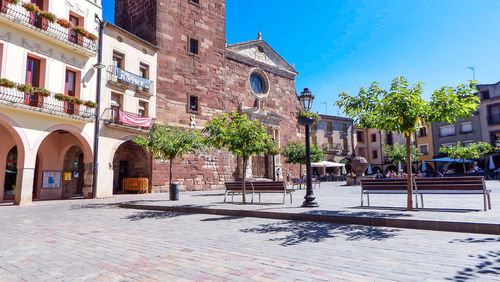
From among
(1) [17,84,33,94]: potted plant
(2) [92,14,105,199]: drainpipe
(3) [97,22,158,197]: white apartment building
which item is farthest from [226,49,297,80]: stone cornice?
(1) [17,84,33,94]: potted plant

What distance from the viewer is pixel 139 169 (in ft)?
65.2

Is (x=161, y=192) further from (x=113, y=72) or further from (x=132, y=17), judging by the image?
(x=132, y=17)

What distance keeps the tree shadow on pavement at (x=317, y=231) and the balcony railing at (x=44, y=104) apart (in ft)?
37.3

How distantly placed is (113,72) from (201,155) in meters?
7.79

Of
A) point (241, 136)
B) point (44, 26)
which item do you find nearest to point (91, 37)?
point (44, 26)

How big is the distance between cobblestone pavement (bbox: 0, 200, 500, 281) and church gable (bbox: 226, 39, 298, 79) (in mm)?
21033

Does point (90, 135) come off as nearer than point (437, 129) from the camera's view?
Yes

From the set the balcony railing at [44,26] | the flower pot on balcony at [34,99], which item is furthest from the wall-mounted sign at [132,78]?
the flower pot on balcony at [34,99]

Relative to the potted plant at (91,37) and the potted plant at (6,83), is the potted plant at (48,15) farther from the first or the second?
the potted plant at (6,83)

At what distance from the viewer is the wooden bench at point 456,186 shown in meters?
7.50

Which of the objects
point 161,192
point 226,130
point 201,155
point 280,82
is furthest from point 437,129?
point 226,130

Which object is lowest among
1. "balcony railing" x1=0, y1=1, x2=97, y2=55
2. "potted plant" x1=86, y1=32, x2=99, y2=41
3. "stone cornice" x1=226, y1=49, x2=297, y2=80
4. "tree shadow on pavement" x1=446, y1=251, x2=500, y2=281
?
"tree shadow on pavement" x1=446, y1=251, x2=500, y2=281

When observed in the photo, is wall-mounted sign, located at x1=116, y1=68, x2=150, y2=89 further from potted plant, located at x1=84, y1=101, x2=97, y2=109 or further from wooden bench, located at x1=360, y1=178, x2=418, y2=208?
wooden bench, located at x1=360, y1=178, x2=418, y2=208

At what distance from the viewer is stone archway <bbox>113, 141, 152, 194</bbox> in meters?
19.7
